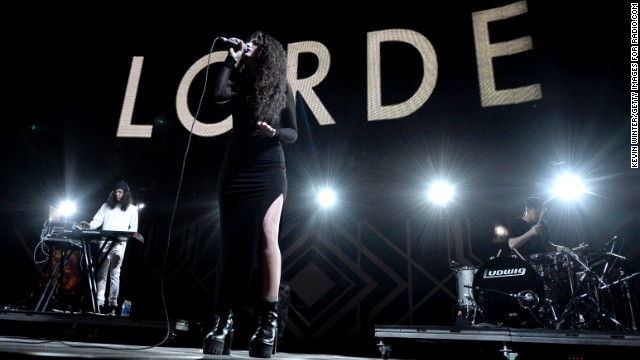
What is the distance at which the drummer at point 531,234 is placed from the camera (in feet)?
13.8

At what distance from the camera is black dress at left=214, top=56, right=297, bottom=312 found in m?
1.51

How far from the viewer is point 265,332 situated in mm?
1439

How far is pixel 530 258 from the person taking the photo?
405cm

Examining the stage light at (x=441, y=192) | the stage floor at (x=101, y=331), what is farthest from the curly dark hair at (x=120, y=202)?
the stage light at (x=441, y=192)

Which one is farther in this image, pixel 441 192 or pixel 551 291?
pixel 441 192

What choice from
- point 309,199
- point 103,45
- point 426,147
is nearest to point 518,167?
point 426,147

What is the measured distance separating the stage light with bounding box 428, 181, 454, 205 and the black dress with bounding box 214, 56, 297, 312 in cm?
410

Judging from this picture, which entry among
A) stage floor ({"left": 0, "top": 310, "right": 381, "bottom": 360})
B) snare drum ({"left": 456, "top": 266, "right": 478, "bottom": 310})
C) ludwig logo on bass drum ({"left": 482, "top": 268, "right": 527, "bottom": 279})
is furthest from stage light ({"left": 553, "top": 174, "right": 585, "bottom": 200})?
stage floor ({"left": 0, "top": 310, "right": 381, "bottom": 360})

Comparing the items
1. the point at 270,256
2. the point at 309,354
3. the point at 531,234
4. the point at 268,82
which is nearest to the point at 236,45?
the point at 268,82

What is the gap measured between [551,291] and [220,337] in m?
3.74

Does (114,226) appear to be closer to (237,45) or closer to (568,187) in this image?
(237,45)

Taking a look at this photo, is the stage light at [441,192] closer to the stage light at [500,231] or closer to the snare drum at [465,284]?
the stage light at [500,231]

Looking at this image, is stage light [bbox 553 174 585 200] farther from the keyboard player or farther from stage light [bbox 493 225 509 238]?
the keyboard player

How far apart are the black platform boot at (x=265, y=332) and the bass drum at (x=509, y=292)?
306cm
